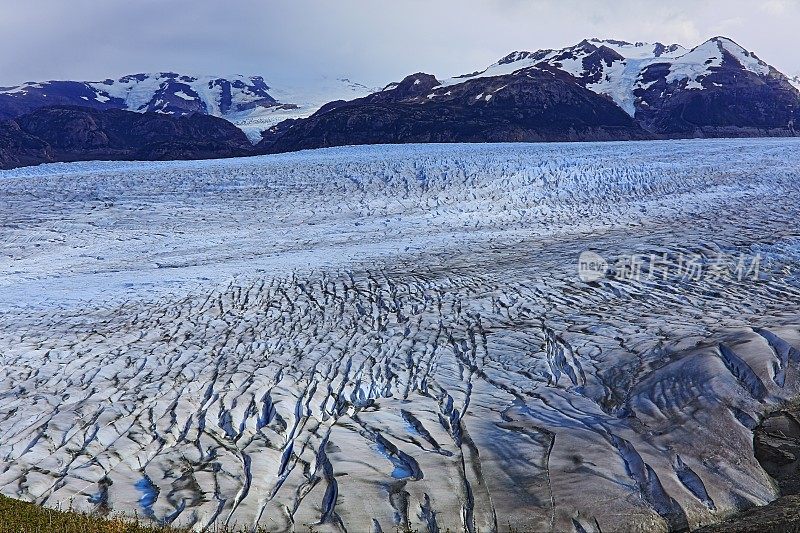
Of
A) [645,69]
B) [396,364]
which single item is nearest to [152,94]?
[645,69]

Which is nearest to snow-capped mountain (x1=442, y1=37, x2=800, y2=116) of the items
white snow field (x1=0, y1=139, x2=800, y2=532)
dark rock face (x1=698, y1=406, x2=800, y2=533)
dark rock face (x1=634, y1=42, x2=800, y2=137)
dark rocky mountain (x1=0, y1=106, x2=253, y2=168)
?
dark rock face (x1=634, y1=42, x2=800, y2=137)

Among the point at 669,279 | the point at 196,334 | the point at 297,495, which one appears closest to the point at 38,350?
the point at 196,334

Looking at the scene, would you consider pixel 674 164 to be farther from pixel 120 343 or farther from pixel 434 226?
pixel 120 343

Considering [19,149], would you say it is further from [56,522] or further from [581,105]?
[56,522]

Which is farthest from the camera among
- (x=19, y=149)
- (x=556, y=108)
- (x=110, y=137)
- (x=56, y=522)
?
(x=110, y=137)

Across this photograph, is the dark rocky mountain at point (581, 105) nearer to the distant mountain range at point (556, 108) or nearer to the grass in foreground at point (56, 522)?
the distant mountain range at point (556, 108)
